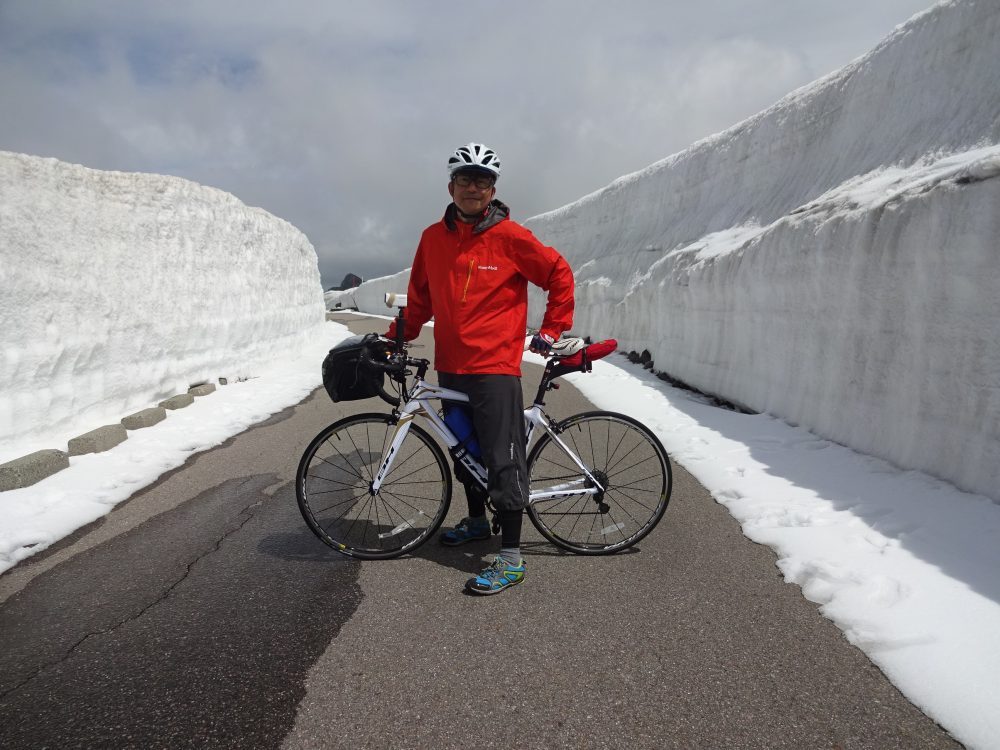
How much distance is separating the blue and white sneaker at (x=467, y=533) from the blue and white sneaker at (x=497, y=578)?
0.50m

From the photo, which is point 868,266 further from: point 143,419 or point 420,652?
point 143,419

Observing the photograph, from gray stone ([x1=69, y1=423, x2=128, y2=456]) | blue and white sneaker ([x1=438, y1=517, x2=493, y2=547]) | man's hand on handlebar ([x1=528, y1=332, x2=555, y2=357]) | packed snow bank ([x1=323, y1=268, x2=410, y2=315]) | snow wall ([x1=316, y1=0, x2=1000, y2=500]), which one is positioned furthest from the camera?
packed snow bank ([x1=323, y1=268, x2=410, y2=315])

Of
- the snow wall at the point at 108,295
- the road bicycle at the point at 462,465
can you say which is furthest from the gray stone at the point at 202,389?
the road bicycle at the point at 462,465

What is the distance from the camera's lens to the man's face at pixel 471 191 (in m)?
2.91

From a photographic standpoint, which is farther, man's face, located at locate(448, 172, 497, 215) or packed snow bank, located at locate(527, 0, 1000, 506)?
packed snow bank, located at locate(527, 0, 1000, 506)

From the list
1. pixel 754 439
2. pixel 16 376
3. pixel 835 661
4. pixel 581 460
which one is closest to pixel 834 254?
pixel 754 439

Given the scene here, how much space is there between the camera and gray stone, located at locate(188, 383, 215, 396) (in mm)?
8792

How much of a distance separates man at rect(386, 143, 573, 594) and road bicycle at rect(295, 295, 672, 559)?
20 centimetres

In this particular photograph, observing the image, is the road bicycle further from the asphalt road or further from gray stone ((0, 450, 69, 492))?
gray stone ((0, 450, 69, 492))

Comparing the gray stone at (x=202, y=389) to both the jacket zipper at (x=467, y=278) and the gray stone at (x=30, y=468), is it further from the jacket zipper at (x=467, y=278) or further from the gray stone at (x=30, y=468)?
the jacket zipper at (x=467, y=278)

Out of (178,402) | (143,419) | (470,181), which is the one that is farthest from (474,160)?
(178,402)

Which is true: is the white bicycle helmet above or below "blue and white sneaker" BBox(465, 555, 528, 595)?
above

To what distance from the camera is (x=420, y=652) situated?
7.84 ft

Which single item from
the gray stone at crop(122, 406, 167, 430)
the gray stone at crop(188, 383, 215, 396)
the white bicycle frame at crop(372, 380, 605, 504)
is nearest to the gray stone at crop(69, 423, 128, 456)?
the gray stone at crop(122, 406, 167, 430)
